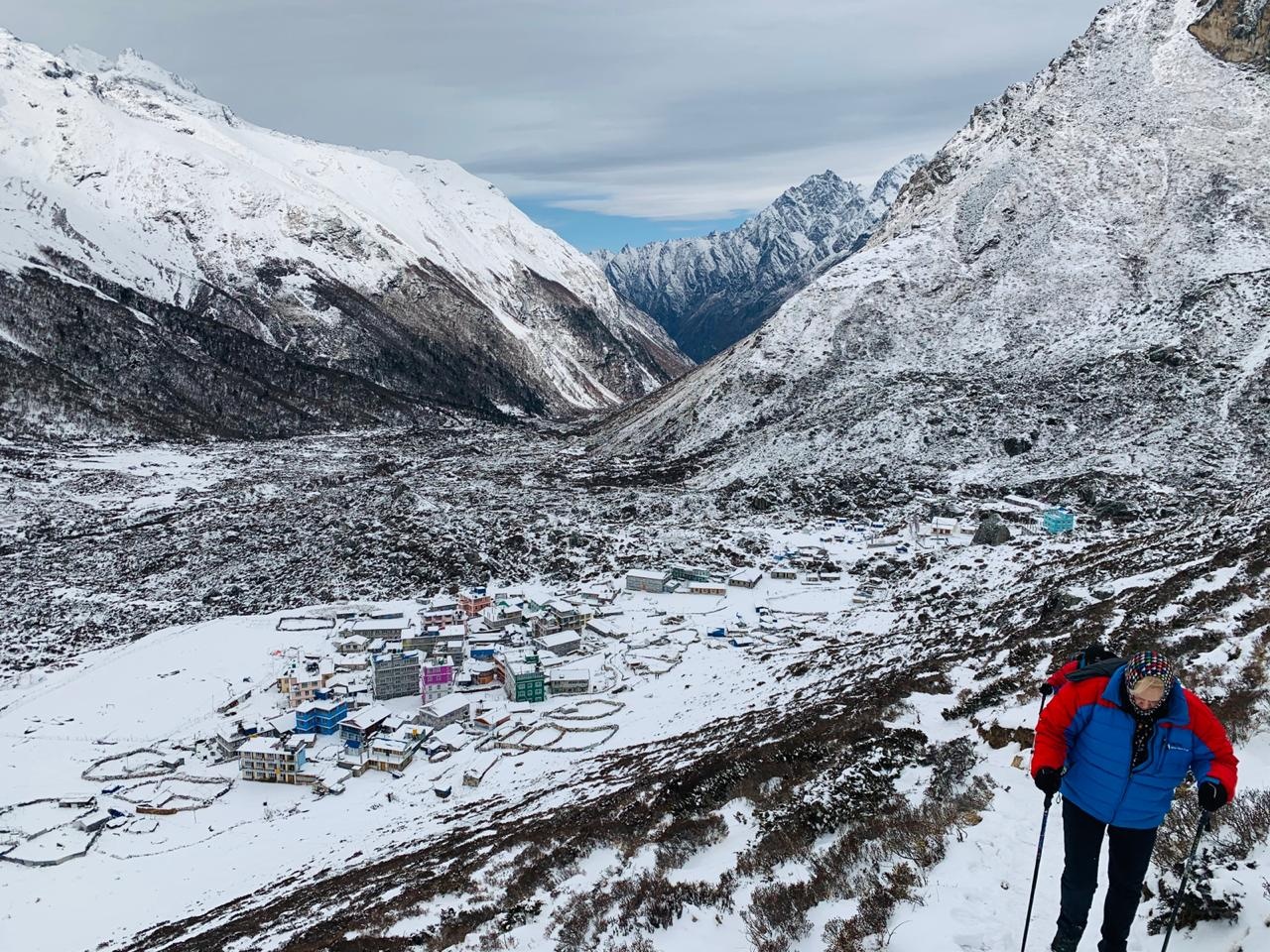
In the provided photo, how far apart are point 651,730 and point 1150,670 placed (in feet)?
93.1

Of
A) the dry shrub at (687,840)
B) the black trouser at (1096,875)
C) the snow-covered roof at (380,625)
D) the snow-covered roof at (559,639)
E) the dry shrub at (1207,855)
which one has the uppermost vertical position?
the black trouser at (1096,875)

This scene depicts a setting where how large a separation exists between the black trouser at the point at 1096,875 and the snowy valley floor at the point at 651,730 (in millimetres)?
811

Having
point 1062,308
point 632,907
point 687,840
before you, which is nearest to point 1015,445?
point 1062,308

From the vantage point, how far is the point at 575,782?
2617cm

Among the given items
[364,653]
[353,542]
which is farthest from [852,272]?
[364,653]

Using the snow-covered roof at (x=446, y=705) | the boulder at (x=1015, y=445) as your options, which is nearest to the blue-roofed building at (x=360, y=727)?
the snow-covered roof at (x=446, y=705)

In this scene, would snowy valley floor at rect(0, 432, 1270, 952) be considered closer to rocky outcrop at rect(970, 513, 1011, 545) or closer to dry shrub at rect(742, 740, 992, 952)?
dry shrub at rect(742, 740, 992, 952)

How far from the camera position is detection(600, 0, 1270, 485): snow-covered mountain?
66688mm

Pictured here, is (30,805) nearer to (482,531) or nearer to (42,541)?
(482,531)

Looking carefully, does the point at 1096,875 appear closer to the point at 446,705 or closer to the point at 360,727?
the point at 360,727

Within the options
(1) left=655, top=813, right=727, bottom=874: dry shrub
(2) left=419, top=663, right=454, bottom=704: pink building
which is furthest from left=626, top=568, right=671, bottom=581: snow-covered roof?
(1) left=655, top=813, right=727, bottom=874: dry shrub

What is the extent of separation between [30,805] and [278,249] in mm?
192176

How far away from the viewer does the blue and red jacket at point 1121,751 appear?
5820 mm

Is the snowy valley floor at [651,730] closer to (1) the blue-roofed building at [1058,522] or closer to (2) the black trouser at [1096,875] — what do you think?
(2) the black trouser at [1096,875]
